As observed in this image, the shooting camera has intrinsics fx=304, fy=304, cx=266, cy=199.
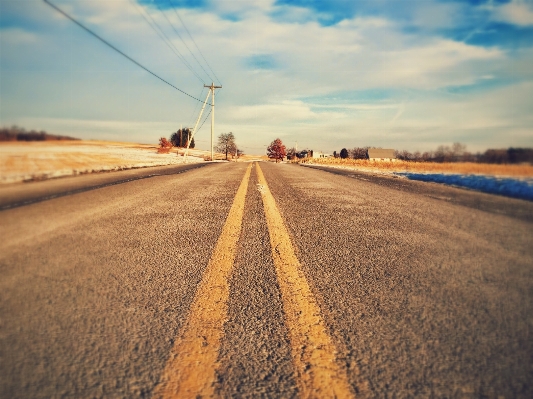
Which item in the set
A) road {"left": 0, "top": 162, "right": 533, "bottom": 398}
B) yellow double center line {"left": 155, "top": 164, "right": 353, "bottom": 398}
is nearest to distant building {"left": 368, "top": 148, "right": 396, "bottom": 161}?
road {"left": 0, "top": 162, "right": 533, "bottom": 398}

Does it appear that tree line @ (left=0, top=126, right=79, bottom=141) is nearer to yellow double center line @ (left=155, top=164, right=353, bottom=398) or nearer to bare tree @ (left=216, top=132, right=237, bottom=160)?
yellow double center line @ (left=155, top=164, right=353, bottom=398)

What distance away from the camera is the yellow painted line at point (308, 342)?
→ 3.66 feet

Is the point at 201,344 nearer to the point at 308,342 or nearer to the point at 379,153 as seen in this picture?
the point at 308,342

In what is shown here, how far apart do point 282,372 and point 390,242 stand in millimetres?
2150

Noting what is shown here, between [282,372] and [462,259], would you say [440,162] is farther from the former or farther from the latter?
[282,372]

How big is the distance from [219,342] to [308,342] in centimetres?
40

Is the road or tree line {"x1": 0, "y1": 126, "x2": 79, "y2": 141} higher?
tree line {"x1": 0, "y1": 126, "x2": 79, "y2": 141}

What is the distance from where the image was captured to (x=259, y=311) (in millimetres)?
1621

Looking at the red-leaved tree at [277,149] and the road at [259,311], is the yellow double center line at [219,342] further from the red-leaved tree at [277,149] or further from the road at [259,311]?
the red-leaved tree at [277,149]

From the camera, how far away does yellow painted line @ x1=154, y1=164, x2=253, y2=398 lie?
1.10 metres

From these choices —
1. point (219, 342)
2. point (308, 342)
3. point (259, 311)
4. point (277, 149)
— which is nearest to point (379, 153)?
point (277, 149)

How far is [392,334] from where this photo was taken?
1439 millimetres

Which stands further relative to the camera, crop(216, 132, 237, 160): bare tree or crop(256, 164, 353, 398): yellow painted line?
crop(216, 132, 237, 160): bare tree

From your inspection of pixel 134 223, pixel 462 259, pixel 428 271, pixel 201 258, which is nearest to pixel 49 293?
pixel 201 258
